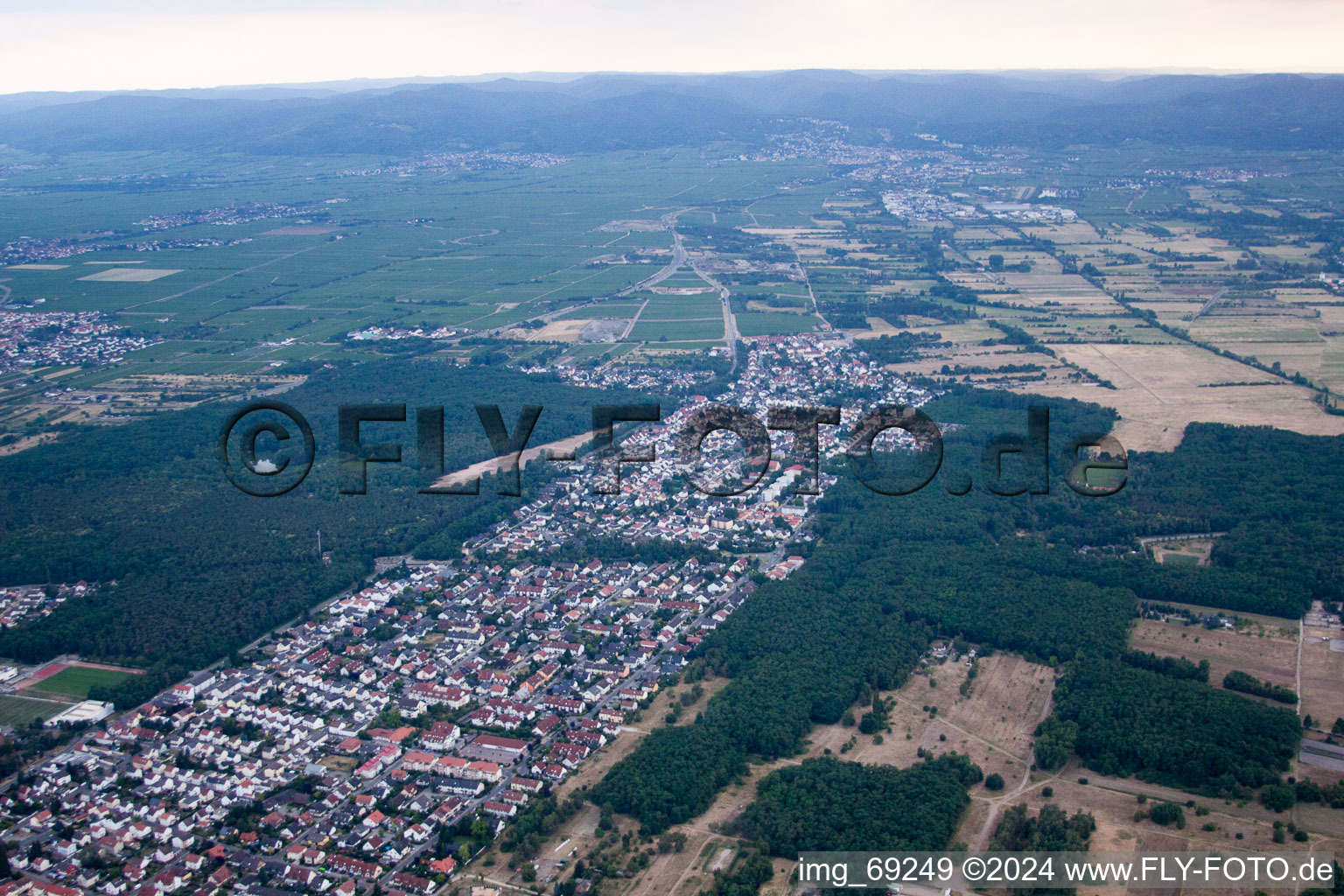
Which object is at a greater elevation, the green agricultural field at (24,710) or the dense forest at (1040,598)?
the dense forest at (1040,598)

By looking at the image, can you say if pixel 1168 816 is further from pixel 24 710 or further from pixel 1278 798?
pixel 24 710

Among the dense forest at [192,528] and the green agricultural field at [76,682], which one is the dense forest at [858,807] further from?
the green agricultural field at [76,682]

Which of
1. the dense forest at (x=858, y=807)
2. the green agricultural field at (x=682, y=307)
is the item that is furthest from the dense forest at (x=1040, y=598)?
the green agricultural field at (x=682, y=307)

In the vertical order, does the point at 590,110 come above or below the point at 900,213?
above

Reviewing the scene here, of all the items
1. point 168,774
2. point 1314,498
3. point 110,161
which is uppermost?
point 110,161

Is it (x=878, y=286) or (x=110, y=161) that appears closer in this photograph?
(x=878, y=286)

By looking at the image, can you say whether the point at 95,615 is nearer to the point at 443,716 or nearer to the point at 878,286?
the point at 443,716

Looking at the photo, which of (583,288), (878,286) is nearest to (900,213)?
(878,286)

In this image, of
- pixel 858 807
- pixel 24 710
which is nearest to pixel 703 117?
pixel 24 710
